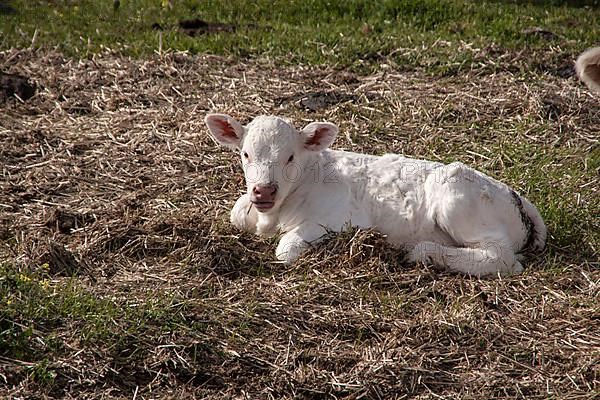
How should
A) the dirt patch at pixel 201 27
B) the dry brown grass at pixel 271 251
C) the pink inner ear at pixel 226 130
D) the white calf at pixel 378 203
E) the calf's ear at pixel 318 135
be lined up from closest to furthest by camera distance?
the dry brown grass at pixel 271 251 < the white calf at pixel 378 203 < the calf's ear at pixel 318 135 < the pink inner ear at pixel 226 130 < the dirt patch at pixel 201 27

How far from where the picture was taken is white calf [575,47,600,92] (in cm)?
716

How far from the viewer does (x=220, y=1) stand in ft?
47.6

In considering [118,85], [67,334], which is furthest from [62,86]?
[67,334]

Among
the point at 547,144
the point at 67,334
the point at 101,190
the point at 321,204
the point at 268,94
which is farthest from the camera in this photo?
the point at 268,94

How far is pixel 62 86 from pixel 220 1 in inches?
164

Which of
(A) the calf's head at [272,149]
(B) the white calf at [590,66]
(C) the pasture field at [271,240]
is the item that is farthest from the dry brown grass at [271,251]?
(B) the white calf at [590,66]

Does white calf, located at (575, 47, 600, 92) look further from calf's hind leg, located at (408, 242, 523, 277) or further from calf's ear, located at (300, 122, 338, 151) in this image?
calf's ear, located at (300, 122, 338, 151)

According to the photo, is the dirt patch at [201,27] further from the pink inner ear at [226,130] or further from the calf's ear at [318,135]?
the calf's ear at [318,135]

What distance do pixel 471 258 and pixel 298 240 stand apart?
120 centimetres

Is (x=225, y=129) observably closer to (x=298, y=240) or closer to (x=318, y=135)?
(x=318, y=135)

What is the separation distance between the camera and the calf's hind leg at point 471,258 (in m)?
7.20

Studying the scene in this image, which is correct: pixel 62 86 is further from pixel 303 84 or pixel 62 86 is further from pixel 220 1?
pixel 220 1

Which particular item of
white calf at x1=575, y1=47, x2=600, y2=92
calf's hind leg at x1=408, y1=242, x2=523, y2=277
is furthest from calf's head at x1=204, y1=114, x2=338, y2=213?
white calf at x1=575, y1=47, x2=600, y2=92

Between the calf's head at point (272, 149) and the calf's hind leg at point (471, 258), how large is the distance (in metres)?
1.03
